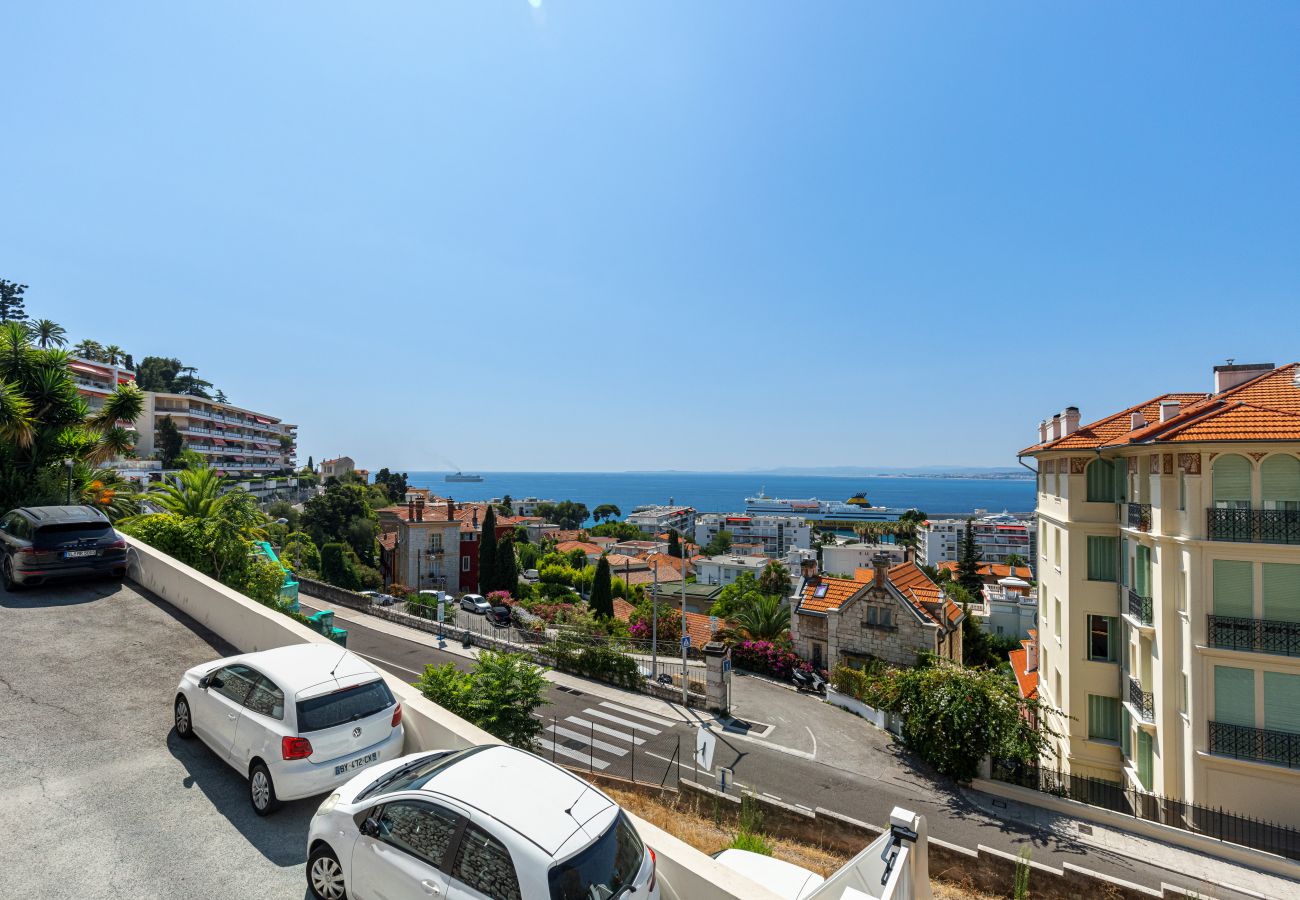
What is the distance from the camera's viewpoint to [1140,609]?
16312 millimetres

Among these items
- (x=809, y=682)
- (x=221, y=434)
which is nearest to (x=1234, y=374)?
(x=809, y=682)

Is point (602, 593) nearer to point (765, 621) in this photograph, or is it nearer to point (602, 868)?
point (765, 621)

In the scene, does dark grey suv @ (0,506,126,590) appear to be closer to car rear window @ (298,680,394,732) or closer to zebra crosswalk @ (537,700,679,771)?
car rear window @ (298,680,394,732)

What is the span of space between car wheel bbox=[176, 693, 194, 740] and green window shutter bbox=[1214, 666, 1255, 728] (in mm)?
20477

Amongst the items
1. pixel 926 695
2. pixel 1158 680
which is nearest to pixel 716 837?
pixel 926 695

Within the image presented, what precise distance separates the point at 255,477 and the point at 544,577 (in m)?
52.9

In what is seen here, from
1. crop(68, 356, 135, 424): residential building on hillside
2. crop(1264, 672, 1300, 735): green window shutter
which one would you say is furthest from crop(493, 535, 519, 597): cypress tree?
crop(1264, 672, 1300, 735): green window shutter

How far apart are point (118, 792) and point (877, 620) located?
26606 millimetres

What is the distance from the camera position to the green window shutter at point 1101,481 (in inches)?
735

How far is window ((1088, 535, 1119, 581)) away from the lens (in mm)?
18516

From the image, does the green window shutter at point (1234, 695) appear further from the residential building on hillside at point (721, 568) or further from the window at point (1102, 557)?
the residential building on hillside at point (721, 568)

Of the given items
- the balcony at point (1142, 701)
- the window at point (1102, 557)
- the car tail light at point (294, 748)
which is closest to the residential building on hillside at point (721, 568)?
the window at point (1102, 557)

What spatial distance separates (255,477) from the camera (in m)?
87.4

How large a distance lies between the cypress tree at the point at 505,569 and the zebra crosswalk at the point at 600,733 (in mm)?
34739
